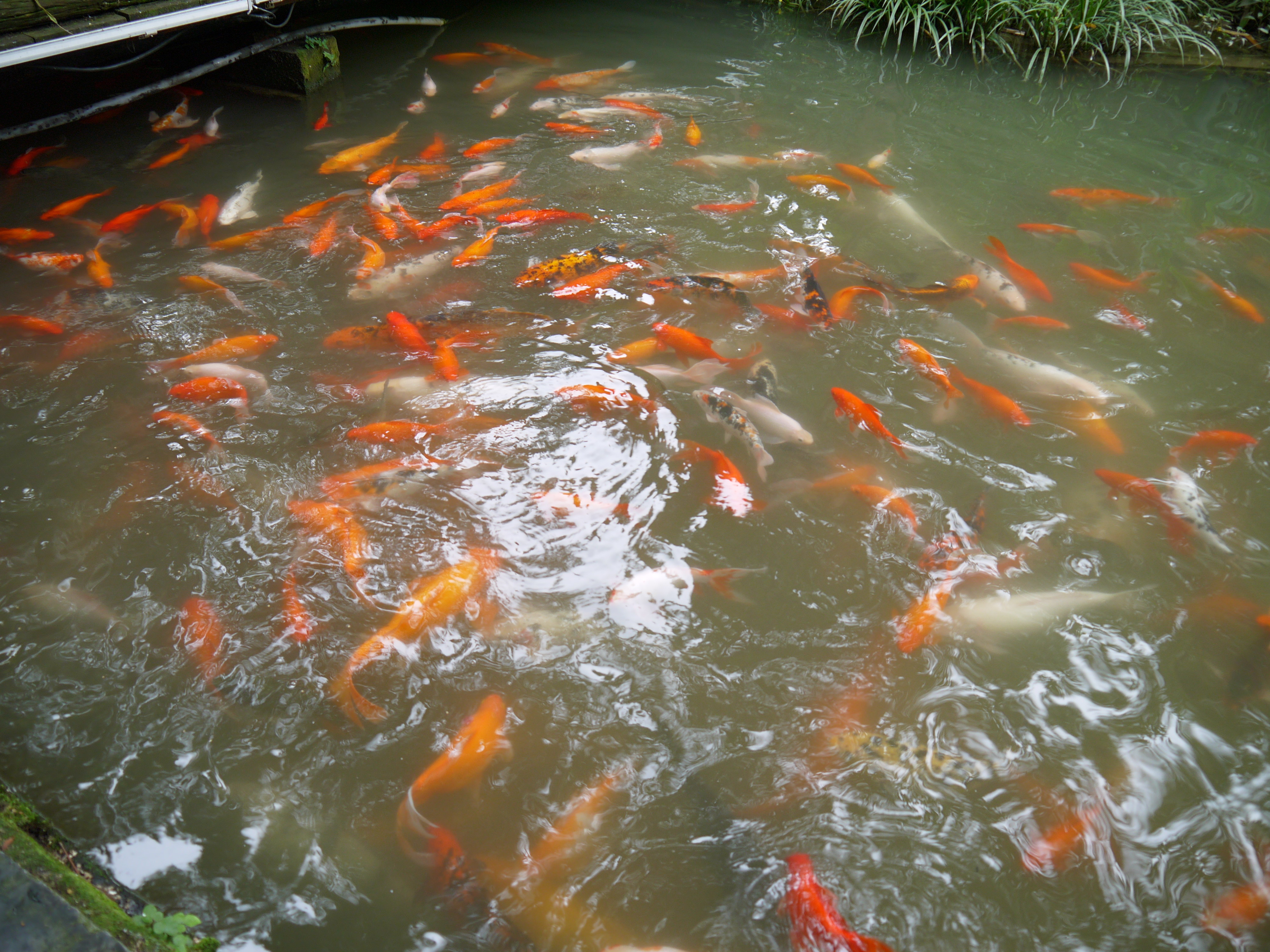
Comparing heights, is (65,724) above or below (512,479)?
below

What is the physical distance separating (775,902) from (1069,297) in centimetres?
347

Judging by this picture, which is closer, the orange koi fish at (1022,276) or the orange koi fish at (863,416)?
the orange koi fish at (863,416)

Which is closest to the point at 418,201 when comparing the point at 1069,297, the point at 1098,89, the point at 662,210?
the point at 662,210

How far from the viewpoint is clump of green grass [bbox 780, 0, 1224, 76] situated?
7.88 meters

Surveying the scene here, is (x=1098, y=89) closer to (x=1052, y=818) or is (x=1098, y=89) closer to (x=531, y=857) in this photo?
(x=1052, y=818)

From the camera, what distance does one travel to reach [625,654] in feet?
7.60

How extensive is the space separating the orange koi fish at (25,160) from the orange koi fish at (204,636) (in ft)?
12.7

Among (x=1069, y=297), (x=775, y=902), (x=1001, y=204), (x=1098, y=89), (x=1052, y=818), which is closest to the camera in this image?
(x=775, y=902)

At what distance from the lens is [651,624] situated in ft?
7.86

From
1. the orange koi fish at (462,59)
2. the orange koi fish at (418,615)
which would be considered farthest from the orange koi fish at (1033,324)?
the orange koi fish at (462,59)

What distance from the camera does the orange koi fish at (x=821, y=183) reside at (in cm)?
491

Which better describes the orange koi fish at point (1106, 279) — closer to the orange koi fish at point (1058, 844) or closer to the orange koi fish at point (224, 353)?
the orange koi fish at point (1058, 844)

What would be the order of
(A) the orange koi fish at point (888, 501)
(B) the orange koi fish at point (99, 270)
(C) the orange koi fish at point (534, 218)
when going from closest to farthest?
1. (A) the orange koi fish at point (888, 501)
2. (B) the orange koi fish at point (99, 270)
3. (C) the orange koi fish at point (534, 218)

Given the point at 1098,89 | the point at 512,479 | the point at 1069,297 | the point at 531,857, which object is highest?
the point at 1098,89
